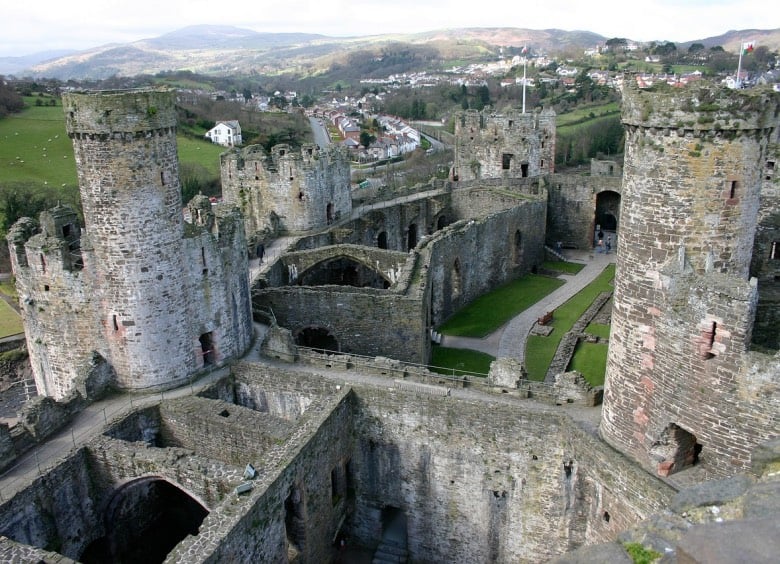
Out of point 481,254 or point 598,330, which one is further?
point 481,254

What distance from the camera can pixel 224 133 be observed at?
7331 cm

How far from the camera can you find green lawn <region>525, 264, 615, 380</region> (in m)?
24.5

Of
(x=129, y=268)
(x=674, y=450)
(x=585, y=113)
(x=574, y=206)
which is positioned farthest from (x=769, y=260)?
(x=585, y=113)

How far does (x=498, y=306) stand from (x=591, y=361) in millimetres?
7084

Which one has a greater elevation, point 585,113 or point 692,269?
point 692,269

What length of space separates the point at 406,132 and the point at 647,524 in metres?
94.7

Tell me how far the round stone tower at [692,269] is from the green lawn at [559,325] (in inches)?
419

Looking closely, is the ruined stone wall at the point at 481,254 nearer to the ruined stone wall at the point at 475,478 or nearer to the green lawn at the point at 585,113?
the ruined stone wall at the point at 475,478

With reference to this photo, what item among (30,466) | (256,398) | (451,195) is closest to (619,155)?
(451,195)

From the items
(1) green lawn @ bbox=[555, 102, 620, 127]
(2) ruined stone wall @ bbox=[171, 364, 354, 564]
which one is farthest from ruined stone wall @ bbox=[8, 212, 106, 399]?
(1) green lawn @ bbox=[555, 102, 620, 127]

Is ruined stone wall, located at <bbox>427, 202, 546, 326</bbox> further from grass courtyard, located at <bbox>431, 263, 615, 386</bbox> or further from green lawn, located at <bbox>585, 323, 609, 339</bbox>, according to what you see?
green lawn, located at <bbox>585, 323, 609, 339</bbox>

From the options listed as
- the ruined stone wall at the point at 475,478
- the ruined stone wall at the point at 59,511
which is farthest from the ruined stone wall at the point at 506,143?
the ruined stone wall at the point at 59,511

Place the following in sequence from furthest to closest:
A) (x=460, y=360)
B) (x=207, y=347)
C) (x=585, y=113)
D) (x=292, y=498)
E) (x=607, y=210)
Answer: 1. (x=585, y=113)
2. (x=607, y=210)
3. (x=460, y=360)
4. (x=207, y=347)
5. (x=292, y=498)

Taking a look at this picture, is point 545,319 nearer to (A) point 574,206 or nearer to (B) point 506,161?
(A) point 574,206
